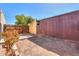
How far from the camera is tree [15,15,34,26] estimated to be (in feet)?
11.1

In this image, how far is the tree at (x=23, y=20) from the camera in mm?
3379

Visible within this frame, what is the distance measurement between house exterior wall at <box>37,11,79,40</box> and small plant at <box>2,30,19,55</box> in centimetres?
45

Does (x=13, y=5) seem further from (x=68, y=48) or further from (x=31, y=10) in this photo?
(x=68, y=48)

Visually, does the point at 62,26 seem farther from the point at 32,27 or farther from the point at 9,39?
the point at 9,39

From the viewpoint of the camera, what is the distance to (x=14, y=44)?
3301 mm

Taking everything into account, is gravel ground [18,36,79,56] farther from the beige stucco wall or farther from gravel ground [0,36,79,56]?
the beige stucco wall

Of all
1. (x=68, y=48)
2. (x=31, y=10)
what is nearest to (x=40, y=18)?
(x=31, y=10)

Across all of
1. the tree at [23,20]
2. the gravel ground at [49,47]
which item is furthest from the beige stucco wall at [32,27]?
the gravel ground at [49,47]

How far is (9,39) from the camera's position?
3.28m

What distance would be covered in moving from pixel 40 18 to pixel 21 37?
1.53ft

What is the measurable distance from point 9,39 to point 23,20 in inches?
16.7

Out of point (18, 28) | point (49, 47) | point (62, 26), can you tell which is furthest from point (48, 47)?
point (18, 28)

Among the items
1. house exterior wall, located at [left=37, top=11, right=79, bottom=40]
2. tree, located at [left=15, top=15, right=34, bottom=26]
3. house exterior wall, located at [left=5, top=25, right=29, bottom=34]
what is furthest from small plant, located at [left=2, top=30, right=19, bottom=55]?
house exterior wall, located at [left=37, top=11, right=79, bottom=40]

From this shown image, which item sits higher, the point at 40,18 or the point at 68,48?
the point at 40,18
